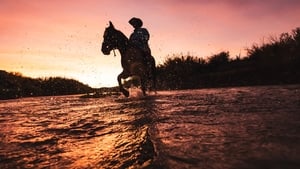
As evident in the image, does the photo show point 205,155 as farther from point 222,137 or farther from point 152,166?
point 222,137

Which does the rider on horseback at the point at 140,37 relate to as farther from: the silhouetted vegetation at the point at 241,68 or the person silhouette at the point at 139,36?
the silhouetted vegetation at the point at 241,68

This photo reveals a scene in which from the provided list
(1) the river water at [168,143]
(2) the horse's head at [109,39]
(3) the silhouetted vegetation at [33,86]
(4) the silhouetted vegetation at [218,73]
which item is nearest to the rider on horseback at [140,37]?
(2) the horse's head at [109,39]

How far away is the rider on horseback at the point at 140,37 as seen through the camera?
45.5 feet

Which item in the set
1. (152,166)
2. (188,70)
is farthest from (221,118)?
(188,70)

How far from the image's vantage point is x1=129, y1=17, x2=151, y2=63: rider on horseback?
1388cm

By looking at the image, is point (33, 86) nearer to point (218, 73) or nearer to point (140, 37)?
point (218, 73)

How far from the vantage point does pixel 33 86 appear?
86.9 ft

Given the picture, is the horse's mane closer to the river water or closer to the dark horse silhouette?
the dark horse silhouette

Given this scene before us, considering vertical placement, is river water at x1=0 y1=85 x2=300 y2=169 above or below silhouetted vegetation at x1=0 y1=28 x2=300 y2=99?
below

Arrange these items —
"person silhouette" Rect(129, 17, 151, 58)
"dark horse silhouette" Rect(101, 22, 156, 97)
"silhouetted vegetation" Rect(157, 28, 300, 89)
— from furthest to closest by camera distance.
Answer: "silhouetted vegetation" Rect(157, 28, 300, 89), "person silhouette" Rect(129, 17, 151, 58), "dark horse silhouette" Rect(101, 22, 156, 97)

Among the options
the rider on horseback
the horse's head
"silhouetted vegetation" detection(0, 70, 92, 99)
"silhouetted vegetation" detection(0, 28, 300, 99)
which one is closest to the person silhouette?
the rider on horseback

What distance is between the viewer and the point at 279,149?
3012 millimetres

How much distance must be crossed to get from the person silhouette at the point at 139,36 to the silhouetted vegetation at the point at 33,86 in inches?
442

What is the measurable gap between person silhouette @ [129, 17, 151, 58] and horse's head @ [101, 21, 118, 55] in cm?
63
